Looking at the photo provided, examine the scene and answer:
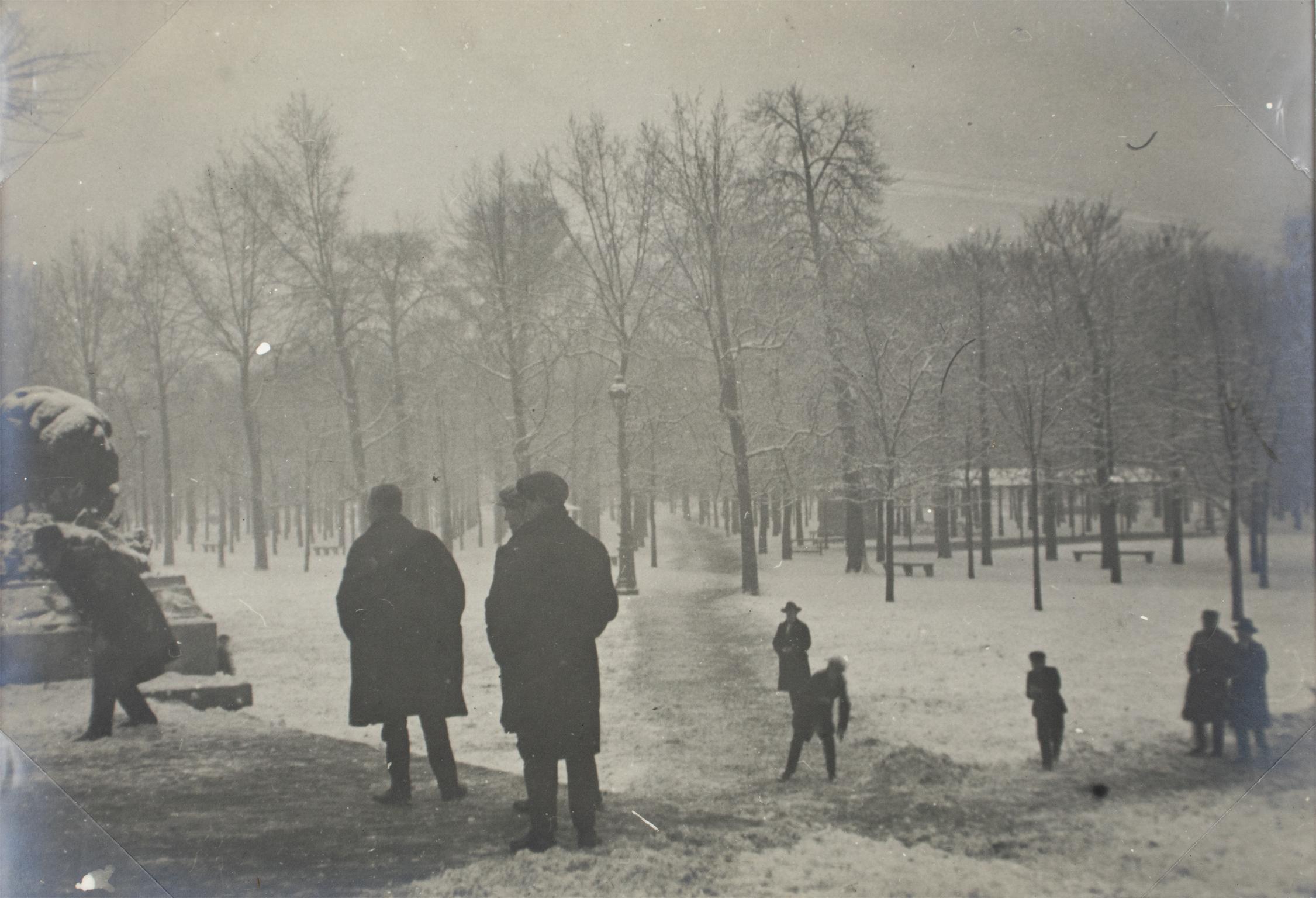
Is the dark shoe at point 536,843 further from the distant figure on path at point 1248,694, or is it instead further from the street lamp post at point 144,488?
the distant figure on path at point 1248,694

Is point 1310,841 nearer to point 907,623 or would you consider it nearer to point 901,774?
point 901,774

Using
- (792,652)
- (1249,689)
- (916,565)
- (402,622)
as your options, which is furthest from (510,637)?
(1249,689)

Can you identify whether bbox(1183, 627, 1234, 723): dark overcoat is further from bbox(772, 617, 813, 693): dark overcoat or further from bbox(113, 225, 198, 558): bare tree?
bbox(113, 225, 198, 558): bare tree

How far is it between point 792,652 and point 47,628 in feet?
6.80

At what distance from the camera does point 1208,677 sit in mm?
1944

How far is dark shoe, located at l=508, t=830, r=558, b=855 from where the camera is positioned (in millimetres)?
2084

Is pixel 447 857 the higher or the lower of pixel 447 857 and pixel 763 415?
the lower

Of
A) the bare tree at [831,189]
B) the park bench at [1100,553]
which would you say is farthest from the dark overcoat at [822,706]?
the park bench at [1100,553]

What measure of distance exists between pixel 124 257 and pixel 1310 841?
11.6ft

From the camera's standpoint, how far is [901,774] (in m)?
2.04

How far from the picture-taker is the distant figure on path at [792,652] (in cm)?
201

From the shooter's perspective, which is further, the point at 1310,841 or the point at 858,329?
the point at 1310,841

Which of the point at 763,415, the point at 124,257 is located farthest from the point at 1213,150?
the point at 124,257

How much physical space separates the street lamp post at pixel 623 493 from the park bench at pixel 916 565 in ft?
1.85
